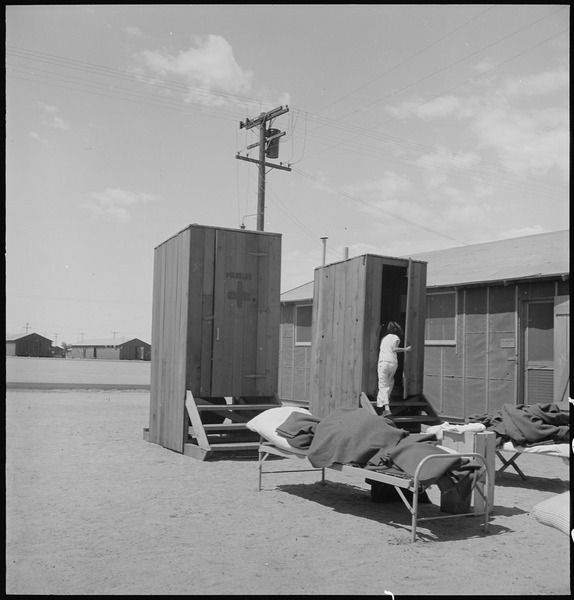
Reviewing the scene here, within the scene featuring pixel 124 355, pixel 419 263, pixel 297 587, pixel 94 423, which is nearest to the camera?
pixel 297 587

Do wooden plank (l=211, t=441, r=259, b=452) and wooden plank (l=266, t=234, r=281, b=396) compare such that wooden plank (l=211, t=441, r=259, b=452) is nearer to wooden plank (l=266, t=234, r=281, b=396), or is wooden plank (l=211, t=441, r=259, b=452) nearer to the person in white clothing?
wooden plank (l=266, t=234, r=281, b=396)

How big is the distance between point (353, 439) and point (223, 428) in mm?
3970

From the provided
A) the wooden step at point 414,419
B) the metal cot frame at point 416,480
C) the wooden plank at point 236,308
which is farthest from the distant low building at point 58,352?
the metal cot frame at point 416,480

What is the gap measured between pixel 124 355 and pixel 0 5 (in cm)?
7911

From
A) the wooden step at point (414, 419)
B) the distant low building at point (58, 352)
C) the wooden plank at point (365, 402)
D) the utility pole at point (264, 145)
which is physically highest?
the utility pole at point (264, 145)

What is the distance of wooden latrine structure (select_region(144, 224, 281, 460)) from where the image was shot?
10172mm

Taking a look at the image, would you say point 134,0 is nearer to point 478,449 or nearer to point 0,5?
point 0,5

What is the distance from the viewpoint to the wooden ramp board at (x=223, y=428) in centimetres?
954

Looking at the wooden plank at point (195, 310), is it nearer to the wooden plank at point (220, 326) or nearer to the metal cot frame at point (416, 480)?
the wooden plank at point (220, 326)

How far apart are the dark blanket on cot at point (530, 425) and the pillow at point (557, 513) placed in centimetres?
354

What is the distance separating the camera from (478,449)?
6.41 metres

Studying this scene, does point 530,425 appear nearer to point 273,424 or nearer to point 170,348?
point 273,424

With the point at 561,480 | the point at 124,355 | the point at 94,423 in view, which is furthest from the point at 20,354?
the point at 561,480

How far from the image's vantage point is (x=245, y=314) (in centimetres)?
1071
